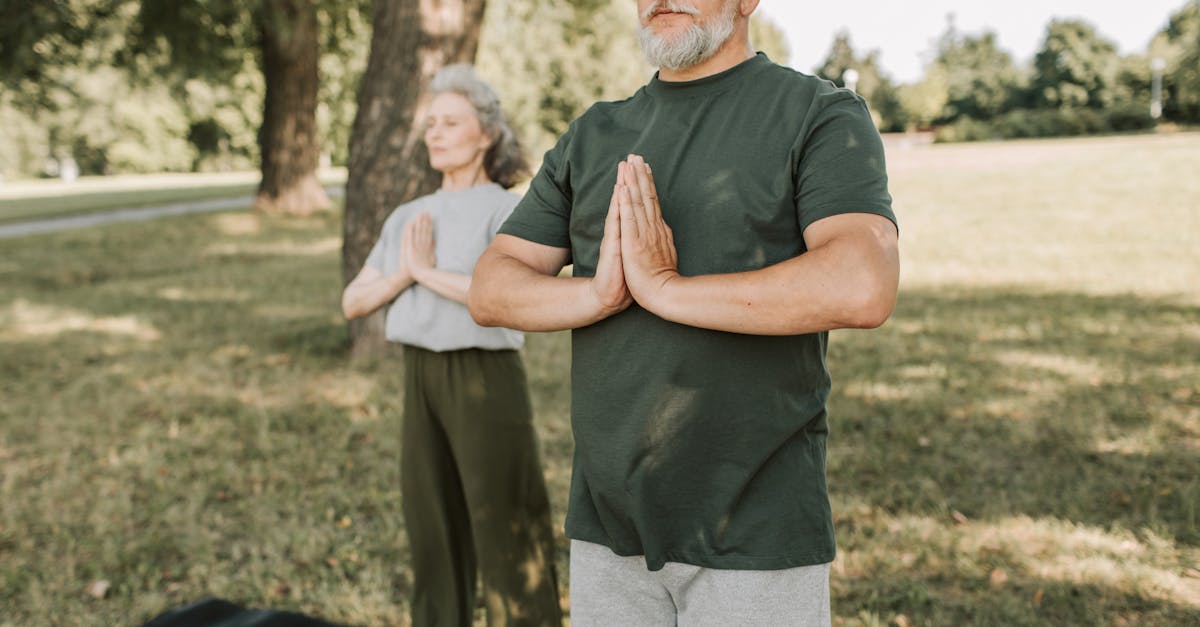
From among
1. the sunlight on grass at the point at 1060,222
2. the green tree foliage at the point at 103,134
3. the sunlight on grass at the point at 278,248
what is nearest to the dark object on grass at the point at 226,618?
the sunlight on grass at the point at 1060,222

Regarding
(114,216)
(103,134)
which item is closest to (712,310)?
(114,216)

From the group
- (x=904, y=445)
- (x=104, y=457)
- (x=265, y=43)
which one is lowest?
(x=104, y=457)

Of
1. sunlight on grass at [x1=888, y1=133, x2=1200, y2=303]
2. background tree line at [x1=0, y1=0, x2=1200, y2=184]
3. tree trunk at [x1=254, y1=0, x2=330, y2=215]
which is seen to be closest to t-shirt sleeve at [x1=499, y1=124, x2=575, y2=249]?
background tree line at [x1=0, y1=0, x2=1200, y2=184]

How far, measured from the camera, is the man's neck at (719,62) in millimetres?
1995

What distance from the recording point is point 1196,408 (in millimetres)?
6387

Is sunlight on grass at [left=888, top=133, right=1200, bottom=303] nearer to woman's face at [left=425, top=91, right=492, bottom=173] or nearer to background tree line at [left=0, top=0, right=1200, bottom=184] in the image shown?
background tree line at [left=0, top=0, right=1200, bottom=184]

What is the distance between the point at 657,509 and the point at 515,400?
1.58m

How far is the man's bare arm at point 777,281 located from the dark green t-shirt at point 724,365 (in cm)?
8

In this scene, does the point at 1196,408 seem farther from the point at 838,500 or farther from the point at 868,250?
the point at 868,250

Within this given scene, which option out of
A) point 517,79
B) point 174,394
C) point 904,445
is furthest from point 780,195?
point 517,79

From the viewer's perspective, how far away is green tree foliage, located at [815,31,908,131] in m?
79.9

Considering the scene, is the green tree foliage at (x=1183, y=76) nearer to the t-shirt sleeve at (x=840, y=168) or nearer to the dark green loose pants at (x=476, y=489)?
the dark green loose pants at (x=476, y=489)

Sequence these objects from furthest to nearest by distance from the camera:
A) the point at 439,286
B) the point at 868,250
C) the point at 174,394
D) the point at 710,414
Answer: the point at 174,394, the point at 439,286, the point at 710,414, the point at 868,250

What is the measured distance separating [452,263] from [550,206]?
4.46 ft
